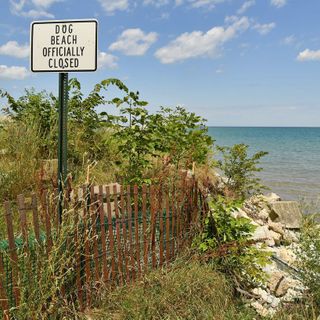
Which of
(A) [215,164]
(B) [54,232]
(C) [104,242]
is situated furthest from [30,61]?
(A) [215,164]

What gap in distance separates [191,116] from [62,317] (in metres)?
5.06

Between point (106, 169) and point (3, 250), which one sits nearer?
point (3, 250)

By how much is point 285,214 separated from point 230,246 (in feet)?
16.0

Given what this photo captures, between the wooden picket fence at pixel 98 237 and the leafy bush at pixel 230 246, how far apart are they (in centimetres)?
20

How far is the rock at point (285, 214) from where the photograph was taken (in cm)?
834

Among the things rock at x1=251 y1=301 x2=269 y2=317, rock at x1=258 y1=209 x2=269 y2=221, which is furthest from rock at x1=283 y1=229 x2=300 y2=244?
rock at x1=251 y1=301 x2=269 y2=317

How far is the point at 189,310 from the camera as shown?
126 inches

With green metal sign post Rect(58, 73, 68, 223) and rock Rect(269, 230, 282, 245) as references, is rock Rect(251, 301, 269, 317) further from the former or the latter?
rock Rect(269, 230, 282, 245)

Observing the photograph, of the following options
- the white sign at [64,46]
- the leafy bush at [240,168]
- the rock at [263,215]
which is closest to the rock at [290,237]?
the rock at [263,215]

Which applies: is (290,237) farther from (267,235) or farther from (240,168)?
(240,168)

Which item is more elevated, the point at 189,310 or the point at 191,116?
the point at 191,116

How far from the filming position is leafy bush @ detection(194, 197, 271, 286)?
13.0 ft

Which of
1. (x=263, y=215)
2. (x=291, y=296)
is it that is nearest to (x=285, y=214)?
(x=263, y=215)

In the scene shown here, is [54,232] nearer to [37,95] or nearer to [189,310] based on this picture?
[189,310]
